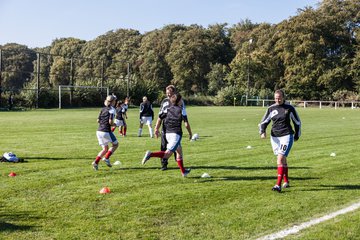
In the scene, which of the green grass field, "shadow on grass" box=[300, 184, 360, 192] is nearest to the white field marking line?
the green grass field

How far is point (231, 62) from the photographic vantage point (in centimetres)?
8825

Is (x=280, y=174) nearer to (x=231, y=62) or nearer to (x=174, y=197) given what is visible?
(x=174, y=197)

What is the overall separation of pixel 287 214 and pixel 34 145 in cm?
1089

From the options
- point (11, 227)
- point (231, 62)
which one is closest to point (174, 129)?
point (11, 227)

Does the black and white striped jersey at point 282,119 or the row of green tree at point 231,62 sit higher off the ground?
the row of green tree at point 231,62

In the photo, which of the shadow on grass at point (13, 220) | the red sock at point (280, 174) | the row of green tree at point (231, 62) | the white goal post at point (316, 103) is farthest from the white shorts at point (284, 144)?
the white goal post at point (316, 103)

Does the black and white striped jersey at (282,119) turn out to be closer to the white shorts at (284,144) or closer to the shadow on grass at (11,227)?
the white shorts at (284,144)

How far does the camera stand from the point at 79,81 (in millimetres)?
59000

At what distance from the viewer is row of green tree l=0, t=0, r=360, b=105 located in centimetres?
7288

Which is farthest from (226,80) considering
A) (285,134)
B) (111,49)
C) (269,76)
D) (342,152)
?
(285,134)

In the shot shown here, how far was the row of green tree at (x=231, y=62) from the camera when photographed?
7288 centimetres

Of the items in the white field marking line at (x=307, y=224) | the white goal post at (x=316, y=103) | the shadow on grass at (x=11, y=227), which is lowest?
the shadow on grass at (x=11, y=227)

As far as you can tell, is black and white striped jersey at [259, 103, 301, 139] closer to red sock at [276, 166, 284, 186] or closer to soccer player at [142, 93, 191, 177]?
red sock at [276, 166, 284, 186]

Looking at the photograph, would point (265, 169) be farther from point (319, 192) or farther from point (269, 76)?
point (269, 76)
